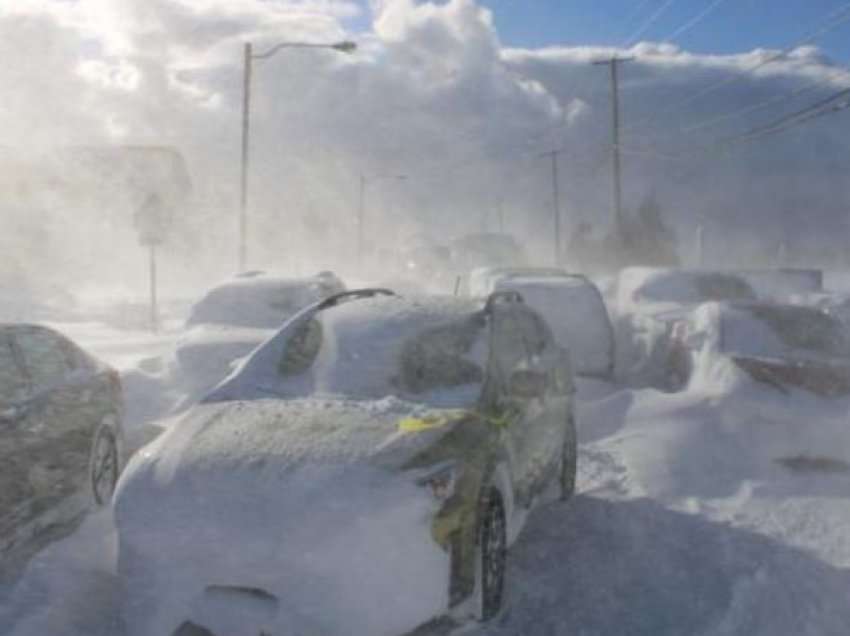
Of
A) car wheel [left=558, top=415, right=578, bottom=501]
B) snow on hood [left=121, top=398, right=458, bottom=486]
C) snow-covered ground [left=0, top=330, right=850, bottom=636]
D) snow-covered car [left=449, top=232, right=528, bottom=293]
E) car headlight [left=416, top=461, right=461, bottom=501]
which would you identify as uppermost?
snow-covered car [left=449, top=232, right=528, bottom=293]

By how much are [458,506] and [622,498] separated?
3388 millimetres

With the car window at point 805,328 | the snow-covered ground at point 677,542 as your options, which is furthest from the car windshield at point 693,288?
the snow-covered ground at point 677,542

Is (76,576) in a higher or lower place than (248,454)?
lower

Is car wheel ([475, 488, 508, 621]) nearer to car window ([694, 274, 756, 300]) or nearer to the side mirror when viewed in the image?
the side mirror

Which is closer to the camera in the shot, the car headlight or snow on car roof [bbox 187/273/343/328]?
the car headlight

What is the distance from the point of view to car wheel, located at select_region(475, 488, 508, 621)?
16.0 ft

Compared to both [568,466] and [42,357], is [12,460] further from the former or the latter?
[568,466]

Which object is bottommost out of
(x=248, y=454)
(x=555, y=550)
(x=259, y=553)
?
(x=555, y=550)

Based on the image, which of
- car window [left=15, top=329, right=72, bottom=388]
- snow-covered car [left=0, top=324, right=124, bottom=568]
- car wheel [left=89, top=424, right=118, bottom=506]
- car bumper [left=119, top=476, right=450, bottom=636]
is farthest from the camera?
car wheel [left=89, top=424, right=118, bottom=506]

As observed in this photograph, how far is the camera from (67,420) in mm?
6816

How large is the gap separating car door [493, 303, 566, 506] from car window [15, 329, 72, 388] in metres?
2.94

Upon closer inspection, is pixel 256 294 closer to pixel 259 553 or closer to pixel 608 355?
pixel 608 355

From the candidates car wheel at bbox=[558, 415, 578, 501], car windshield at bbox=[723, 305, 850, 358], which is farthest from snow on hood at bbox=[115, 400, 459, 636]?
car windshield at bbox=[723, 305, 850, 358]

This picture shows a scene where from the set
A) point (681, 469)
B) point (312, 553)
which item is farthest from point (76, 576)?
point (681, 469)
